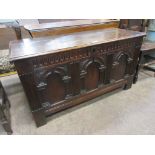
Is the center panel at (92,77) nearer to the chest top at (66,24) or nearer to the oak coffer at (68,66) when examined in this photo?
the oak coffer at (68,66)

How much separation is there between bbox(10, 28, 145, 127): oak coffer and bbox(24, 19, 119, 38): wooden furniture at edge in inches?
12.5

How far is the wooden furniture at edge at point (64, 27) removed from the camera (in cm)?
173

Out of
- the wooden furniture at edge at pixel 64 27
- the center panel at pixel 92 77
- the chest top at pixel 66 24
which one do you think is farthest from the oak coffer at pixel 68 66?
the chest top at pixel 66 24

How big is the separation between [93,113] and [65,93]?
1.44 ft

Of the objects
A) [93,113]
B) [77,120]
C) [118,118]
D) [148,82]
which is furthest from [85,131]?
[148,82]

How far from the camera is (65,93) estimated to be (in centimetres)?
146

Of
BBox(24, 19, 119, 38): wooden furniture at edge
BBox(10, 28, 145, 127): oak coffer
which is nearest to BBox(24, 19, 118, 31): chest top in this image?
BBox(24, 19, 119, 38): wooden furniture at edge

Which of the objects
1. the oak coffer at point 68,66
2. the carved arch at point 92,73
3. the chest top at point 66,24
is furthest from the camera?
the chest top at point 66,24

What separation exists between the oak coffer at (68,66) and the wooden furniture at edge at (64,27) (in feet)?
1.04

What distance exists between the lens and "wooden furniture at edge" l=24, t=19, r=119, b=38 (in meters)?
1.73

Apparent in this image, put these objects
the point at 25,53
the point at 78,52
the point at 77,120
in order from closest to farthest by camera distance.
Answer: the point at 25,53, the point at 78,52, the point at 77,120

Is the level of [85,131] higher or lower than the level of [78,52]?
lower
